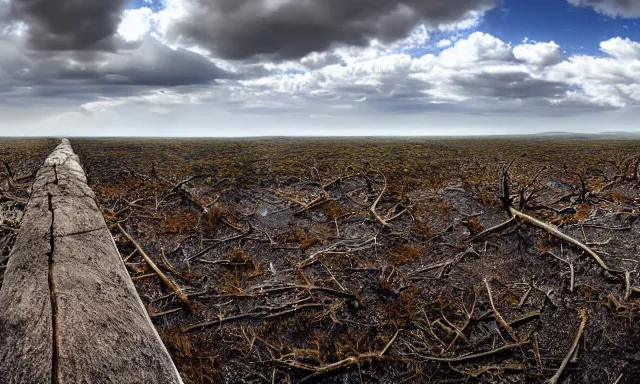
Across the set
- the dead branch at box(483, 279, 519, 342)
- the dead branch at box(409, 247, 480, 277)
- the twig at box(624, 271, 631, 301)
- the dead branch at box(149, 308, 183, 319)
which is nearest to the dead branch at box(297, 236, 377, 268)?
the dead branch at box(409, 247, 480, 277)

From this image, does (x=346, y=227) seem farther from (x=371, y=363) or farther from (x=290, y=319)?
(x=371, y=363)

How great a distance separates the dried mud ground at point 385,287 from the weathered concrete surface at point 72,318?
3.22ft

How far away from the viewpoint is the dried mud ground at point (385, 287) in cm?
311

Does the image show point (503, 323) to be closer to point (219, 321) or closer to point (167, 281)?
point (219, 321)

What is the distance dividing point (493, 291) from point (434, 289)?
2.16 ft

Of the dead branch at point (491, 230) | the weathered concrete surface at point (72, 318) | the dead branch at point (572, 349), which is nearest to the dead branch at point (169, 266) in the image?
the weathered concrete surface at point (72, 318)

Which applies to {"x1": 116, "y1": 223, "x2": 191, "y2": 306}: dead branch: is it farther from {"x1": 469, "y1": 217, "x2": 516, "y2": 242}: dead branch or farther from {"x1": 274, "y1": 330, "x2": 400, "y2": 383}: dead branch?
{"x1": 469, "y1": 217, "x2": 516, "y2": 242}: dead branch

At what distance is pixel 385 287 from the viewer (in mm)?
4289

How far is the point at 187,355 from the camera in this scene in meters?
3.20

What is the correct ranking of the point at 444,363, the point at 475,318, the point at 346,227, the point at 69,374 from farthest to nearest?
the point at 346,227 < the point at 475,318 < the point at 444,363 < the point at 69,374

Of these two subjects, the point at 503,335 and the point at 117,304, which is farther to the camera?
the point at 503,335

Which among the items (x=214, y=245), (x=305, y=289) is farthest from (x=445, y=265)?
(x=214, y=245)

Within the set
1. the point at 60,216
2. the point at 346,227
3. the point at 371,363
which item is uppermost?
the point at 60,216

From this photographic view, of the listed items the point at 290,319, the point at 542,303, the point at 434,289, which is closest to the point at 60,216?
the point at 290,319
